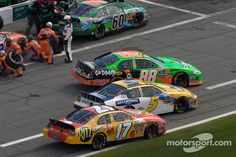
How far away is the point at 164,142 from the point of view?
1125 inches

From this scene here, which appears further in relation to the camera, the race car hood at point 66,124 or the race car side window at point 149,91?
the race car side window at point 149,91

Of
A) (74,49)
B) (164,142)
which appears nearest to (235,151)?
(164,142)

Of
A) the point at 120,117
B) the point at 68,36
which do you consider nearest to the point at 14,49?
the point at 68,36

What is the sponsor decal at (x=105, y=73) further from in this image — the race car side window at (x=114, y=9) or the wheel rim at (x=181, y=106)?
the race car side window at (x=114, y=9)

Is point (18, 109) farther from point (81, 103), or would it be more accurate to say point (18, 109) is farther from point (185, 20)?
point (185, 20)

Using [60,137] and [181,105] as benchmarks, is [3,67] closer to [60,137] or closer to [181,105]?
[181,105]

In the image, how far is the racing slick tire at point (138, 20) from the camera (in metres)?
44.0

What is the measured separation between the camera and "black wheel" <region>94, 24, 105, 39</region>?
139 ft

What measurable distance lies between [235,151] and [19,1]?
22.0m

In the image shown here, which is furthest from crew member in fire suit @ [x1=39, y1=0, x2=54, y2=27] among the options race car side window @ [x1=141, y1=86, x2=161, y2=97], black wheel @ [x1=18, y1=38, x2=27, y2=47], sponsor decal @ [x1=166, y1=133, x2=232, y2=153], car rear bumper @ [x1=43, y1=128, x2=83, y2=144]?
sponsor decal @ [x1=166, y1=133, x2=232, y2=153]

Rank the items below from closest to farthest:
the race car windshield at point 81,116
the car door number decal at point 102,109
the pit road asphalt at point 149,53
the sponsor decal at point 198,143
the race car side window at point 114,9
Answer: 1. the sponsor decal at point 198,143
2. the race car windshield at point 81,116
3. the car door number decal at point 102,109
4. the pit road asphalt at point 149,53
5. the race car side window at point 114,9

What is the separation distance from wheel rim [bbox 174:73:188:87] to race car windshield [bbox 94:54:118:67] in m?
2.55

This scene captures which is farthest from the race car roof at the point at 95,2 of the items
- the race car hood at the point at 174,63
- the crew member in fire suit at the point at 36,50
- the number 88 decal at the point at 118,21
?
the race car hood at the point at 174,63

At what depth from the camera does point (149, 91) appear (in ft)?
106
